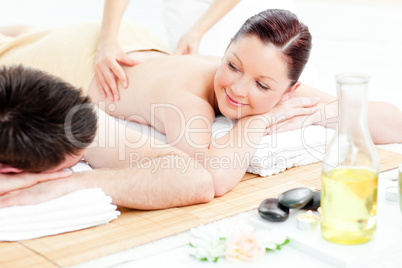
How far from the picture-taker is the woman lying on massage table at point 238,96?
75.0 inches

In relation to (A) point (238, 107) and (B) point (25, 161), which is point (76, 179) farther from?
(A) point (238, 107)

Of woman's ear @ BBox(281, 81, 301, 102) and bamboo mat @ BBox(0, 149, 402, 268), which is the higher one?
woman's ear @ BBox(281, 81, 301, 102)

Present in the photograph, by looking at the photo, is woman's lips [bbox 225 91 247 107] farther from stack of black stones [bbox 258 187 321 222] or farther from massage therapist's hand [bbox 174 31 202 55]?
massage therapist's hand [bbox 174 31 202 55]

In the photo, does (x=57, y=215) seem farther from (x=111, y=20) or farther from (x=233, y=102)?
(x=111, y=20)

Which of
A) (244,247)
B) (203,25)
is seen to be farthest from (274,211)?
(203,25)

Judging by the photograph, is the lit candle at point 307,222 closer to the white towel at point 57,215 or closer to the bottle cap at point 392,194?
the bottle cap at point 392,194

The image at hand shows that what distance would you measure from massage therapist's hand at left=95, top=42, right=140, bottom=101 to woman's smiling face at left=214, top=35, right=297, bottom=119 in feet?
1.52

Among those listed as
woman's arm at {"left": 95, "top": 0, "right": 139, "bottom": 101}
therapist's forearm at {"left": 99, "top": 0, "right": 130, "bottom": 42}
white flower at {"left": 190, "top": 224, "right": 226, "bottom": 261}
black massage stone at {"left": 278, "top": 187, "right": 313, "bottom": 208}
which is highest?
therapist's forearm at {"left": 99, "top": 0, "right": 130, "bottom": 42}

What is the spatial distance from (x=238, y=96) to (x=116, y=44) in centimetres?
68

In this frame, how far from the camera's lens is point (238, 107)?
6.56 feet

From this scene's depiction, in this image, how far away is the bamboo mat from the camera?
1.41 meters

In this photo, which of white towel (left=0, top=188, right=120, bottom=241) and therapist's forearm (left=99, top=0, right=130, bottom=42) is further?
therapist's forearm (left=99, top=0, right=130, bottom=42)

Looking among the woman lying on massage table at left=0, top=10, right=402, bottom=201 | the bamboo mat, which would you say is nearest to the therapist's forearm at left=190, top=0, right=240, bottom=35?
the woman lying on massage table at left=0, top=10, right=402, bottom=201

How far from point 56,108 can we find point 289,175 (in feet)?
2.92
